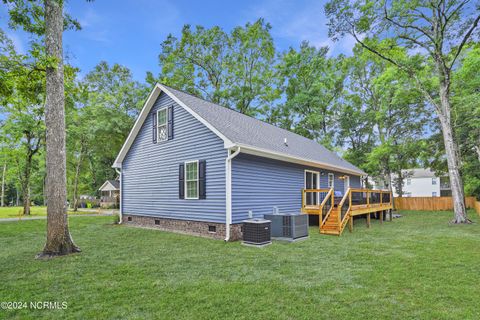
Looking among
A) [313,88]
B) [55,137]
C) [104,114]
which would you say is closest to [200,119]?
[55,137]

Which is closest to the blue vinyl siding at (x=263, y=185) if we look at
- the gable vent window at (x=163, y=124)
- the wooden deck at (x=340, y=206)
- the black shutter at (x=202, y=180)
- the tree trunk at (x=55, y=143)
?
the wooden deck at (x=340, y=206)

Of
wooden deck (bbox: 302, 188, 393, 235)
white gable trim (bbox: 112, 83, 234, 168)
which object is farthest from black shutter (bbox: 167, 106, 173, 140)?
wooden deck (bbox: 302, 188, 393, 235)

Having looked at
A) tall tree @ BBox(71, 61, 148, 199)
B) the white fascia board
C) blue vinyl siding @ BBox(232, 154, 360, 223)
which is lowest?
blue vinyl siding @ BBox(232, 154, 360, 223)

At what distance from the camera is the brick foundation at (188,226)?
8250 mm

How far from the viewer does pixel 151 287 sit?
161 inches

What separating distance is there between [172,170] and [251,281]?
6.72 m

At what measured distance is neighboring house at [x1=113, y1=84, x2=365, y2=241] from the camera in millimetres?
8352

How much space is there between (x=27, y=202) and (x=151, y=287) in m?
21.7

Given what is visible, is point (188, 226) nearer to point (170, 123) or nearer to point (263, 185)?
point (263, 185)

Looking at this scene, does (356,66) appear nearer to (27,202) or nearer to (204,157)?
(204,157)

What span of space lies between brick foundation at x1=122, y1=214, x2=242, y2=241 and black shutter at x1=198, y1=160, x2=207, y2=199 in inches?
→ 37.0

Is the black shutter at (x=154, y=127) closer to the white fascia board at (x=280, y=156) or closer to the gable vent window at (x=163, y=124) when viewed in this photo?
the gable vent window at (x=163, y=124)

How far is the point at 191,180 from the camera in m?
9.40

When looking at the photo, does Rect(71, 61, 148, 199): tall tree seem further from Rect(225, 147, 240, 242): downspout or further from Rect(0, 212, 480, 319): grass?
Rect(0, 212, 480, 319): grass
